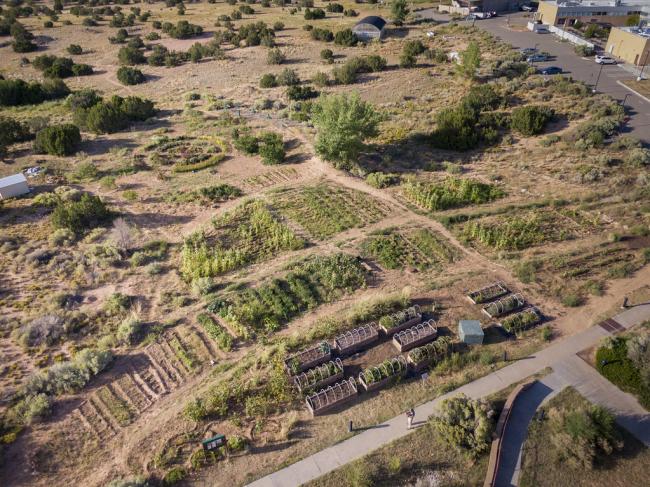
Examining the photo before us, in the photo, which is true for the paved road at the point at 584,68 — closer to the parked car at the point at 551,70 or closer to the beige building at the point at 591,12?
the parked car at the point at 551,70

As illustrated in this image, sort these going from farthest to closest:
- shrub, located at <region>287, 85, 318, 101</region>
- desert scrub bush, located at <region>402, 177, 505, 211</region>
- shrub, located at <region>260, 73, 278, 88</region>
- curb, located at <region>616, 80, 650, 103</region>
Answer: shrub, located at <region>260, 73, 278, 88</region> → shrub, located at <region>287, 85, 318, 101</region> → curb, located at <region>616, 80, 650, 103</region> → desert scrub bush, located at <region>402, 177, 505, 211</region>

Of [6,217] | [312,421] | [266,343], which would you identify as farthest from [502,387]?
[6,217]

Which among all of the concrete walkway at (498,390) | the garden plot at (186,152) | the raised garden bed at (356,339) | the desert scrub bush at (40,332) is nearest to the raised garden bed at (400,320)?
the raised garden bed at (356,339)

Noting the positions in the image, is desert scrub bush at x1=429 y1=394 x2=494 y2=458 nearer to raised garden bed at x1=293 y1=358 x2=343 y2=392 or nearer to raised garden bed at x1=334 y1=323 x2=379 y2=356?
raised garden bed at x1=293 y1=358 x2=343 y2=392

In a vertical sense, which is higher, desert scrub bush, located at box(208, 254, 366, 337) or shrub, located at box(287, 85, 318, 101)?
shrub, located at box(287, 85, 318, 101)

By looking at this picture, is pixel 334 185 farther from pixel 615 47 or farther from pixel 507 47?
pixel 615 47

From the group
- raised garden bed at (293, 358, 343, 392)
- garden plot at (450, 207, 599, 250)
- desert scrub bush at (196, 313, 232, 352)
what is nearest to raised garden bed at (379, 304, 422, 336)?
raised garden bed at (293, 358, 343, 392)
